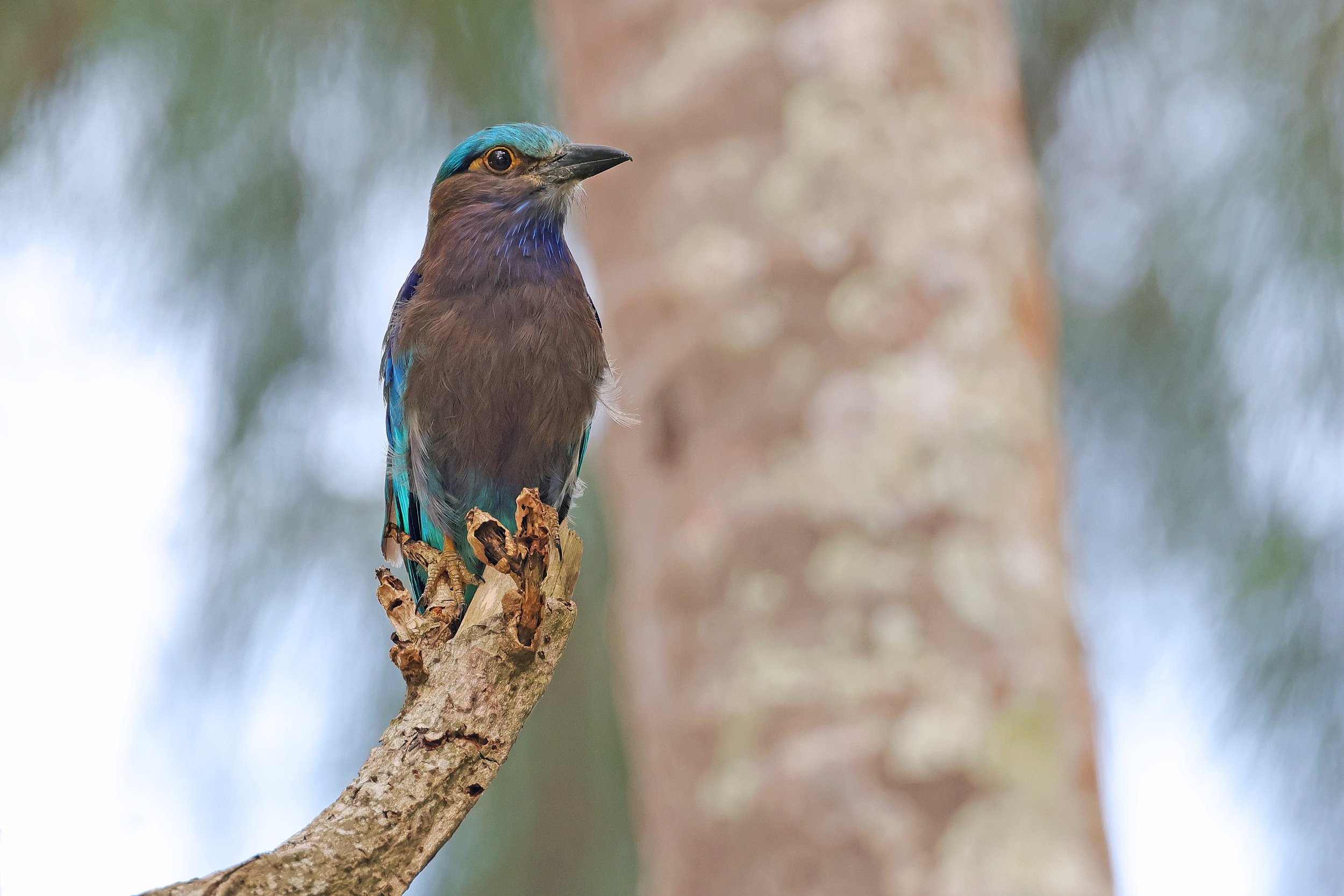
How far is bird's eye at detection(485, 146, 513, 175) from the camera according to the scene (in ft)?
11.1

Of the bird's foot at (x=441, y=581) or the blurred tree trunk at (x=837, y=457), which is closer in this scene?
the bird's foot at (x=441, y=581)

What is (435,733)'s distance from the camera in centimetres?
193

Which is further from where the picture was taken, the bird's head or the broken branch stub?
the bird's head

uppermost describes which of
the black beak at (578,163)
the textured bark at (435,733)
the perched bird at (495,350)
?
the black beak at (578,163)

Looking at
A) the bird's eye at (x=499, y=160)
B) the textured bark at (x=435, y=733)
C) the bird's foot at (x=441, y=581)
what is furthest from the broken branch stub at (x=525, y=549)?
the bird's eye at (x=499, y=160)

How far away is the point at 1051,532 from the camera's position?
379 centimetres

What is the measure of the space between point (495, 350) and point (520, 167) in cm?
68

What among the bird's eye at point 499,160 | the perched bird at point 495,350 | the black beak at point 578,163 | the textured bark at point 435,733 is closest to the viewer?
the textured bark at point 435,733

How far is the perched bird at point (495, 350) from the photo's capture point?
2.88 meters

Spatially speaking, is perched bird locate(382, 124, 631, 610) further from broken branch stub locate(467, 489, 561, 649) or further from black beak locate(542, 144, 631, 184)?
broken branch stub locate(467, 489, 561, 649)

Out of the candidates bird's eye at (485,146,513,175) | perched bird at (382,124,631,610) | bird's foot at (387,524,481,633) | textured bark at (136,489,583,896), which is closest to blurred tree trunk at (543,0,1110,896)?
perched bird at (382,124,631,610)

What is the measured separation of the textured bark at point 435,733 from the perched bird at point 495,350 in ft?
1.97

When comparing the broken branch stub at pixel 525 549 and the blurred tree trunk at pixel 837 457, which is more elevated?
the blurred tree trunk at pixel 837 457

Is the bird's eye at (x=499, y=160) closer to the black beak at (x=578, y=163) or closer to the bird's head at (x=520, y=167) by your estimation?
the bird's head at (x=520, y=167)
